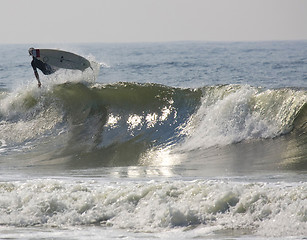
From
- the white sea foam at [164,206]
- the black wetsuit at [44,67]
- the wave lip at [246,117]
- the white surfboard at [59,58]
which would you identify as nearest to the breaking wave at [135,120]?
the wave lip at [246,117]

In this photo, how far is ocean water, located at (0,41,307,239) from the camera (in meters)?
8.44

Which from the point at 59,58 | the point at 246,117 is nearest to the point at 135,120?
the point at 246,117

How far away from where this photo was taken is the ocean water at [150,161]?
8.44 meters

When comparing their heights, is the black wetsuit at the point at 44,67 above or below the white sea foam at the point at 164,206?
above

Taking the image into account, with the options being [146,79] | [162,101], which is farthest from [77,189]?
[146,79]

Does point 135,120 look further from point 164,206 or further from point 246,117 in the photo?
point 164,206

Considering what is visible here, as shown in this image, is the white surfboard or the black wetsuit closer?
the black wetsuit

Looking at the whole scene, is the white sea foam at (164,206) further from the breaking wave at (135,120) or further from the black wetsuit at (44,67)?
the black wetsuit at (44,67)

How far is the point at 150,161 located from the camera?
1304 centimetres

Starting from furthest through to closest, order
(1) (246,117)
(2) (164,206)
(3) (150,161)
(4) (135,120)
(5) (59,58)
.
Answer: (5) (59,58) → (4) (135,120) → (1) (246,117) → (3) (150,161) → (2) (164,206)

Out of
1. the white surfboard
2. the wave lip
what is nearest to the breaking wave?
the wave lip

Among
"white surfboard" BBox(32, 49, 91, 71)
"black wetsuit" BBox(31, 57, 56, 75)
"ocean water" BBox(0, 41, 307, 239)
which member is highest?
"white surfboard" BBox(32, 49, 91, 71)

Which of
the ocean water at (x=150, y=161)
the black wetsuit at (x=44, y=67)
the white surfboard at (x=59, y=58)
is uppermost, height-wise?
the white surfboard at (x=59, y=58)

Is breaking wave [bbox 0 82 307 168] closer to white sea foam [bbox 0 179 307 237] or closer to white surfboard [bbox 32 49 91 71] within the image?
white surfboard [bbox 32 49 91 71]
